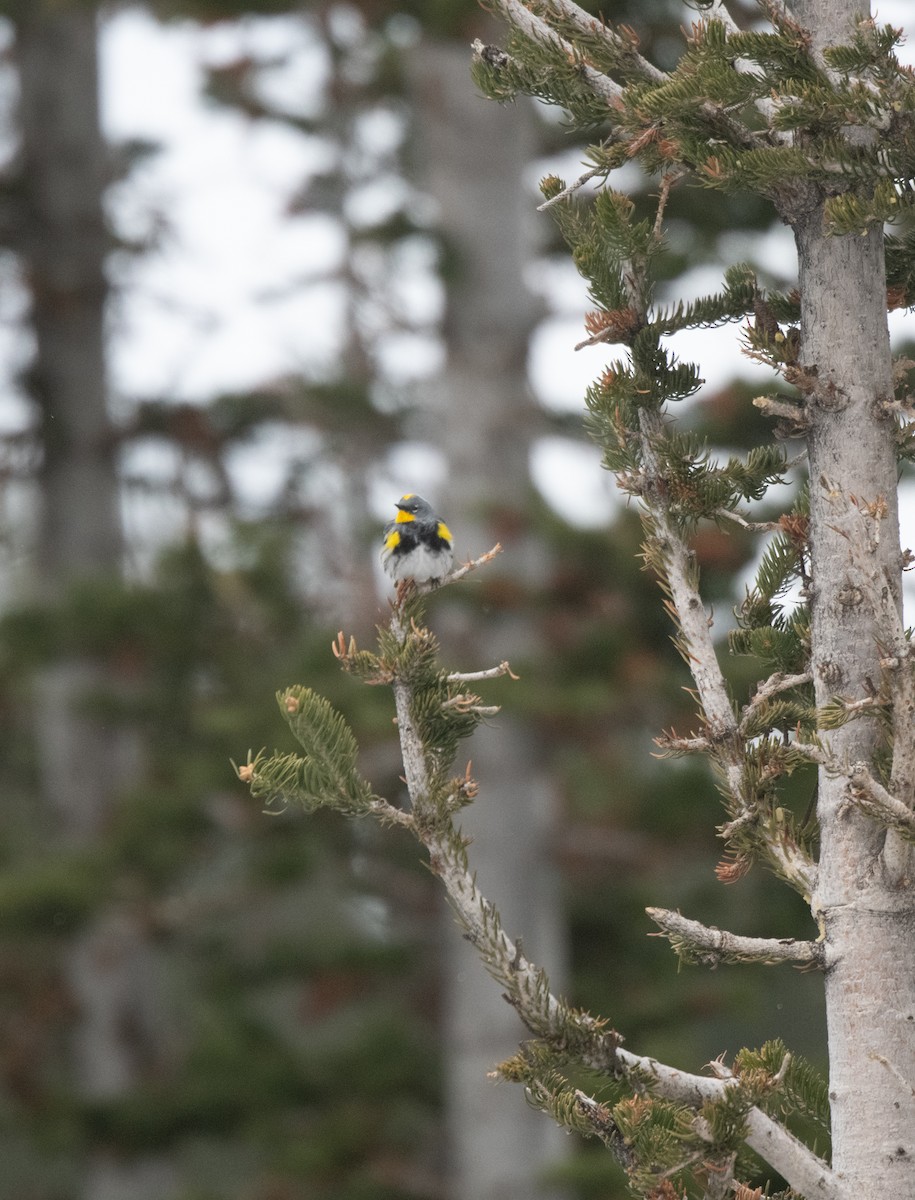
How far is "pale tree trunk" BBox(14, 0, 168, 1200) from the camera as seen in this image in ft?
33.6

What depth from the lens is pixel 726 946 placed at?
234 centimetres

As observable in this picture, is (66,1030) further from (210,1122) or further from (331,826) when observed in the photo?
(331,826)

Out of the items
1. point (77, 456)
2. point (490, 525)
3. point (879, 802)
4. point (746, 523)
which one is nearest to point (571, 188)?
point (746, 523)

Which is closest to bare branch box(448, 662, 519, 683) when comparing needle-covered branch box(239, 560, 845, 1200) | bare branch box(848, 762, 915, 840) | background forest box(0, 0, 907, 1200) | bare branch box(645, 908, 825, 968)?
needle-covered branch box(239, 560, 845, 1200)

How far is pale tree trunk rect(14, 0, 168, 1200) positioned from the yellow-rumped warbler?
752 cm

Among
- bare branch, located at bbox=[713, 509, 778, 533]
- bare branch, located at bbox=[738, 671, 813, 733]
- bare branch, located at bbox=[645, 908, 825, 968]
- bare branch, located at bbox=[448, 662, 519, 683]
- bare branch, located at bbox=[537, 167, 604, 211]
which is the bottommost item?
bare branch, located at bbox=[645, 908, 825, 968]

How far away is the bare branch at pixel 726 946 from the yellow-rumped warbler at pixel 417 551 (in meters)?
0.75

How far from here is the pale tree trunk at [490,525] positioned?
821 centimetres

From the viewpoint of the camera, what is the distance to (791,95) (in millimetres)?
2289

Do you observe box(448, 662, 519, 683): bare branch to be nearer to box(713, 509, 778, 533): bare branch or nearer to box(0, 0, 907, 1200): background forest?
box(713, 509, 778, 533): bare branch

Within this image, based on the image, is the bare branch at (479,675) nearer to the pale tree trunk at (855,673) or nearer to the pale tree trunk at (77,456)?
the pale tree trunk at (855,673)

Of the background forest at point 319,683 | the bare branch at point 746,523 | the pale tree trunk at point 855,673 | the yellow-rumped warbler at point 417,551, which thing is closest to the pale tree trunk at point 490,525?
the background forest at point 319,683

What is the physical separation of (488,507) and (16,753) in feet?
25.0

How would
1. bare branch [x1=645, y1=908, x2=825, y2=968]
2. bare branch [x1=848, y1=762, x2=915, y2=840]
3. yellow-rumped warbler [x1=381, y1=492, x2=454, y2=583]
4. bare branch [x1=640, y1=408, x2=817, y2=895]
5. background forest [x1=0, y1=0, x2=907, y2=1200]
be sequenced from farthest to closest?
background forest [x1=0, y1=0, x2=907, y2=1200] < yellow-rumped warbler [x1=381, y1=492, x2=454, y2=583] < bare branch [x1=640, y1=408, x2=817, y2=895] < bare branch [x1=645, y1=908, x2=825, y2=968] < bare branch [x1=848, y1=762, x2=915, y2=840]
